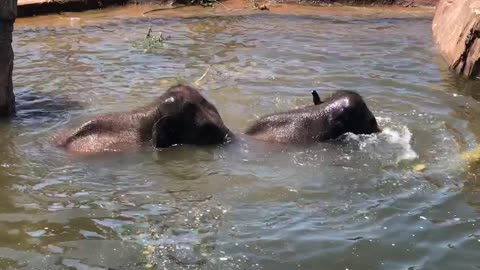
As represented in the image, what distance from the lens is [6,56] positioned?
7.75 meters

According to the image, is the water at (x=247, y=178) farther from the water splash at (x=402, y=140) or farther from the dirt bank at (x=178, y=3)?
the dirt bank at (x=178, y=3)

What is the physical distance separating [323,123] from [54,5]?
9.79m

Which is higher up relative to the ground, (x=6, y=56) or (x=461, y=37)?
(x=461, y=37)

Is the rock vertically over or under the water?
over

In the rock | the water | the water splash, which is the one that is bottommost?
the water

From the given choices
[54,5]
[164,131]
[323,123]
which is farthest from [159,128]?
[54,5]

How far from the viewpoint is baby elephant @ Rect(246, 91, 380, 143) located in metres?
6.59

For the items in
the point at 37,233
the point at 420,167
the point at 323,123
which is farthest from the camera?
the point at 323,123

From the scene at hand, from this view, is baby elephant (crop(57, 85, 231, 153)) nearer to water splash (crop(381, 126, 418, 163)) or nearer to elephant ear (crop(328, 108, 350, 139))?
elephant ear (crop(328, 108, 350, 139))

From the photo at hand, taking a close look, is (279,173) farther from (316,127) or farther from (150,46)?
(150,46)

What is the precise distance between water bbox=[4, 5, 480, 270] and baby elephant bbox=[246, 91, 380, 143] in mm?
128

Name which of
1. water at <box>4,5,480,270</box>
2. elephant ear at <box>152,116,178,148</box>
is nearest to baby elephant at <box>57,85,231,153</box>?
elephant ear at <box>152,116,178,148</box>

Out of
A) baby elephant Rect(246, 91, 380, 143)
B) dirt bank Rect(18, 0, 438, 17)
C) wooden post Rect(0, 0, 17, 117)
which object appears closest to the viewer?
baby elephant Rect(246, 91, 380, 143)

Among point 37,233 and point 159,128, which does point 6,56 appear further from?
point 37,233
